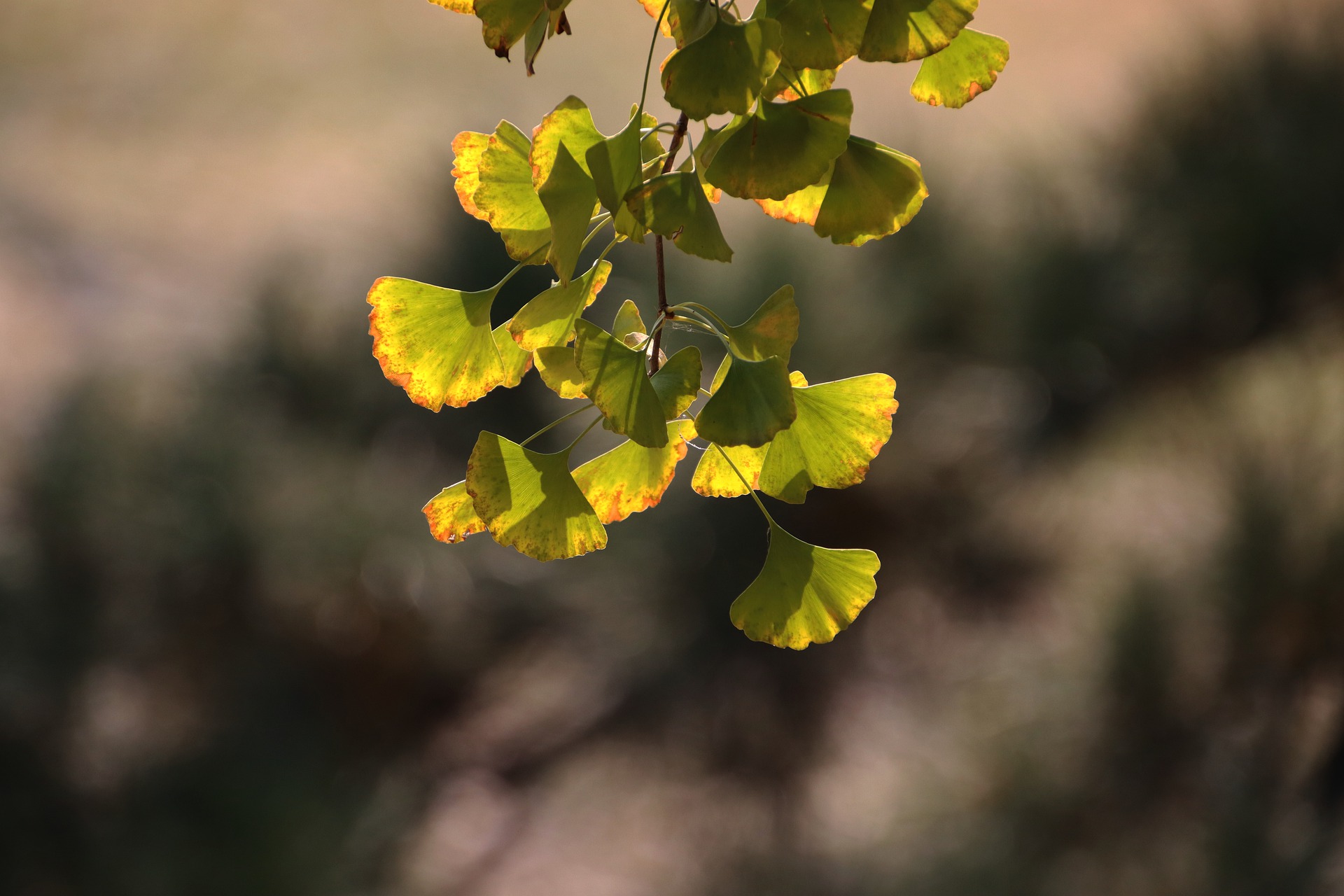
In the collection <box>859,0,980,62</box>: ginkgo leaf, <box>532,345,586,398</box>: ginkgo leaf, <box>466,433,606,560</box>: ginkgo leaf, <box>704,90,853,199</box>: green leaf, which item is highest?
<box>859,0,980,62</box>: ginkgo leaf

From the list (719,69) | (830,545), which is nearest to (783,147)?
(719,69)

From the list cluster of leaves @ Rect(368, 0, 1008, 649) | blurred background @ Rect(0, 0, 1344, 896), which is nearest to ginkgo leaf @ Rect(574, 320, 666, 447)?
cluster of leaves @ Rect(368, 0, 1008, 649)

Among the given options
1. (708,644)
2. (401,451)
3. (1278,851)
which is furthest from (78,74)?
(1278,851)

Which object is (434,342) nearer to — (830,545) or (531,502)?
(531,502)

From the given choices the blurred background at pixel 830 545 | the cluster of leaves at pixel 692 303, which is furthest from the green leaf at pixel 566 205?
the blurred background at pixel 830 545

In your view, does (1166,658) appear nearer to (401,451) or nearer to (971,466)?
(971,466)

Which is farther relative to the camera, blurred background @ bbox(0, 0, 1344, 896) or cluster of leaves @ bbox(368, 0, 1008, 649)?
blurred background @ bbox(0, 0, 1344, 896)

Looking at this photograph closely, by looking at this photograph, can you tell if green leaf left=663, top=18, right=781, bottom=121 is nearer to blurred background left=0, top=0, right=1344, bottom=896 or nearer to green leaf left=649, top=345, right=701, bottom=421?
green leaf left=649, top=345, right=701, bottom=421
